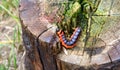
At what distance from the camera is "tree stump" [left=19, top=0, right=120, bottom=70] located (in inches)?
68.7

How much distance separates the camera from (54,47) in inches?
70.4

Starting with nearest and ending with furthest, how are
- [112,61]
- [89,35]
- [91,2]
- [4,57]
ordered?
1. [112,61]
2. [89,35]
3. [91,2]
4. [4,57]

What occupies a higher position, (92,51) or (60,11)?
(60,11)

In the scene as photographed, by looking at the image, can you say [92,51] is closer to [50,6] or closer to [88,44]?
[88,44]

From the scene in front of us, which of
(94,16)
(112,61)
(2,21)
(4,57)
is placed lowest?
(4,57)

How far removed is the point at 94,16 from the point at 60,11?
7.7 inches

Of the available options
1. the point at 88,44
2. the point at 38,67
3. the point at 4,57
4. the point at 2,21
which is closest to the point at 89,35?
the point at 88,44

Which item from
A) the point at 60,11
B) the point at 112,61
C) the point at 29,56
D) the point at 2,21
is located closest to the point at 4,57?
the point at 2,21

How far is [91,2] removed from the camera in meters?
1.96

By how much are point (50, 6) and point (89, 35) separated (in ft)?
1.02

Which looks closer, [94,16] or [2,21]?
[94,16]

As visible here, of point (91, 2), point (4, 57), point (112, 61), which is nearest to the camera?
point (112, 61)

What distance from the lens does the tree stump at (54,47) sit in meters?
1.74

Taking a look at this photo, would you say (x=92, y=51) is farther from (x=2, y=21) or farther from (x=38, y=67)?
(x=2, y=21)
